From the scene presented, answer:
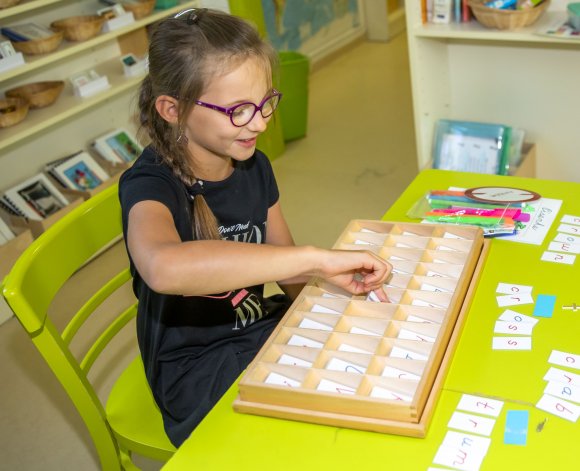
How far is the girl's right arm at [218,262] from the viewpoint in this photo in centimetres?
111

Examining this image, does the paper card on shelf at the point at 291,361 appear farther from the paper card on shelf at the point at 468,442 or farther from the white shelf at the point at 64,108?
the white shelf at the point at 64,108

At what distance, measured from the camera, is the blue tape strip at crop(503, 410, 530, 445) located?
0.94 meters

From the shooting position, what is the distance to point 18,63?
9.21ft

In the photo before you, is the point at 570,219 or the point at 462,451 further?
the point at 570,219

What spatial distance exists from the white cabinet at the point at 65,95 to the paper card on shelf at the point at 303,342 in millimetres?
1970

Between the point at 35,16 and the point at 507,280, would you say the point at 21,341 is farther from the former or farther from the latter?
the point at 507,280

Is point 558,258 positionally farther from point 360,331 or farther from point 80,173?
point 80,173

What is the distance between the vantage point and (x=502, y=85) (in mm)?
2752

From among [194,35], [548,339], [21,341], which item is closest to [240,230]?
[194,35]

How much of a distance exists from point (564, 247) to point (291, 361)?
568mm

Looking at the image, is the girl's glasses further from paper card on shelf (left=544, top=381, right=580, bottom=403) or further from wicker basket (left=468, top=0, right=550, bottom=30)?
wicker basket (left=468, top=0, right=550, bottom=30)

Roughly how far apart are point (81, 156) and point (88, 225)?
189cm

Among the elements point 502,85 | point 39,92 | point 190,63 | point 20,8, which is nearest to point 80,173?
point 39,92

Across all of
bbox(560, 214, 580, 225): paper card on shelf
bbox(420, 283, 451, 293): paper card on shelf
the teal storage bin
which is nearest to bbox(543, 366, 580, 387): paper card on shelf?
bbox(420, 283, 451, 293): paper card on shelf
